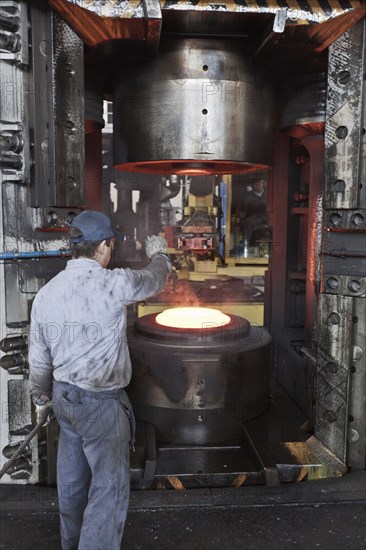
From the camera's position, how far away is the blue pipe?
2.54m

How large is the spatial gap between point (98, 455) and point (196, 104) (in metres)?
1.90

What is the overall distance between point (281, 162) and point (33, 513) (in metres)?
2.99

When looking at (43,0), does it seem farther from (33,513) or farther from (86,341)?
(33,513)

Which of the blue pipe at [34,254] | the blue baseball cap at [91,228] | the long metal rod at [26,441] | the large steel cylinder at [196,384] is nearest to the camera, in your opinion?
the blue baseball cap at [91,228]

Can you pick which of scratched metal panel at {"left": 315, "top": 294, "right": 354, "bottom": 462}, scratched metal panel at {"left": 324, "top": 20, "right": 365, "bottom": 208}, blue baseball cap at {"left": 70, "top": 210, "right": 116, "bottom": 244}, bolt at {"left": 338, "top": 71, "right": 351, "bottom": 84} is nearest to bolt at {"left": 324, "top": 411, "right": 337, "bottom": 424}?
scratched metal panel at {"left": 315, "top": 294, "right": 354, "bottom": 462}

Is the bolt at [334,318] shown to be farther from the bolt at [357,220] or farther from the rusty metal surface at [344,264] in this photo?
the bolt at [357,220]

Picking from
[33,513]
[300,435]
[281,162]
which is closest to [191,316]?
[300,435]

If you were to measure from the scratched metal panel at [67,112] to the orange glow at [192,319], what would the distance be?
124 cm

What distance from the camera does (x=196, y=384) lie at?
322 cm

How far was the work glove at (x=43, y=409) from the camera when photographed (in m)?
2.30

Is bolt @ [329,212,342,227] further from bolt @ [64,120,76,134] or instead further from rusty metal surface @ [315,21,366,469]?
bolt @ [64,120,76,134]

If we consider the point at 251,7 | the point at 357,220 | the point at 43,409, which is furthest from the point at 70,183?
the point at 357,220

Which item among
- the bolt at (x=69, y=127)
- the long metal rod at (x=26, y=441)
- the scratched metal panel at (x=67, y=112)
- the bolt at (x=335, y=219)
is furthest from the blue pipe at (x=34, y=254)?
the bolt at (x=335, y=219)

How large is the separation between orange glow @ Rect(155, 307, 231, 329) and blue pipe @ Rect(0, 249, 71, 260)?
1.13m
